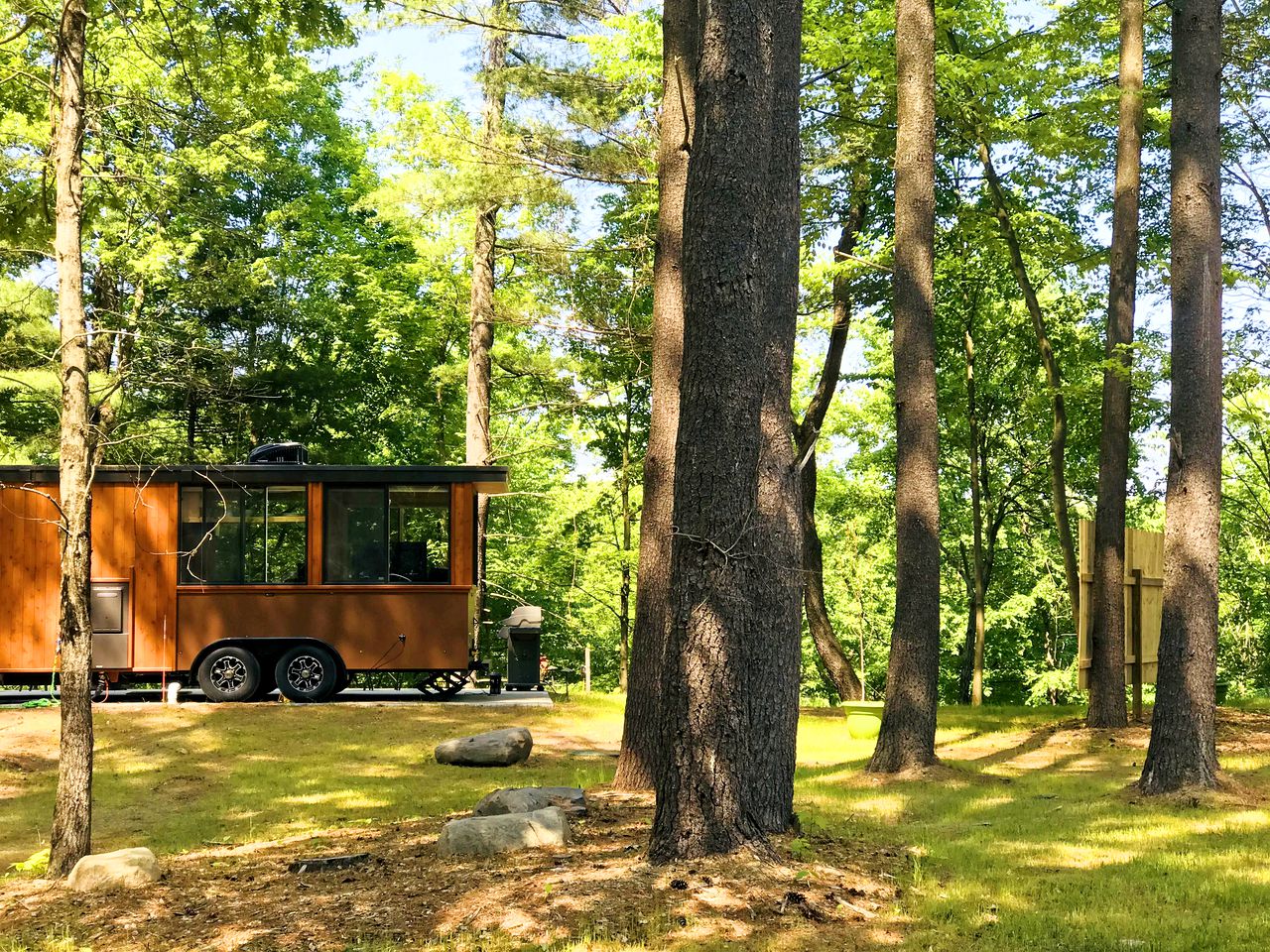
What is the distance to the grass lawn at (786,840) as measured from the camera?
5312mm

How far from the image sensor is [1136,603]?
13.3 m

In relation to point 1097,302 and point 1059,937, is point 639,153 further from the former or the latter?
point 1059,937

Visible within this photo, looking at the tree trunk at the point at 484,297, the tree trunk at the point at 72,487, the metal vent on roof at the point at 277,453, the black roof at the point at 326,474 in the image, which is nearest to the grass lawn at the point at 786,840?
the tree trunk at the point at 72,487

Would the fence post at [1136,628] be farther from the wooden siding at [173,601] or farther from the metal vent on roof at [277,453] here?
the metal vent on roof at [277,453]

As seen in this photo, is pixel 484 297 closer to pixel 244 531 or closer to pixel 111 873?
pixel 244 531

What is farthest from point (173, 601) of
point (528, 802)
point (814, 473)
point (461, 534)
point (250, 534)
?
point (814, 473)

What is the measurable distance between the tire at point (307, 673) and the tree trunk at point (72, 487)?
769cm

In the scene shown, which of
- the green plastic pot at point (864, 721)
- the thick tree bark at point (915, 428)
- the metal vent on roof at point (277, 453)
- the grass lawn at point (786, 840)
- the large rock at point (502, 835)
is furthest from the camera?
the metal vent on roof at point (277, 453)

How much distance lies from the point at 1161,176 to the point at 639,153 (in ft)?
29.9

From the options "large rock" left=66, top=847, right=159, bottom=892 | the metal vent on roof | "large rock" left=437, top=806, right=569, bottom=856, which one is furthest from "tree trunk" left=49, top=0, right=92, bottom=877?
the metal vent on roof

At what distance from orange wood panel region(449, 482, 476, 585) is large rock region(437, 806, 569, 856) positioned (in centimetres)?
856

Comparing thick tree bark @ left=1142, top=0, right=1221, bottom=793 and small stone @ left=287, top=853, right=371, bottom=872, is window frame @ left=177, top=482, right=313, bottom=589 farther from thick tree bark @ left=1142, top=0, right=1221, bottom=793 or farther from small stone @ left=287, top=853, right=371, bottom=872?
thick tree bark @ left=1142, top=0, right=1221, bottom=793

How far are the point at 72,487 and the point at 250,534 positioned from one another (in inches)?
311

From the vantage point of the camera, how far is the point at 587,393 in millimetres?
21734
